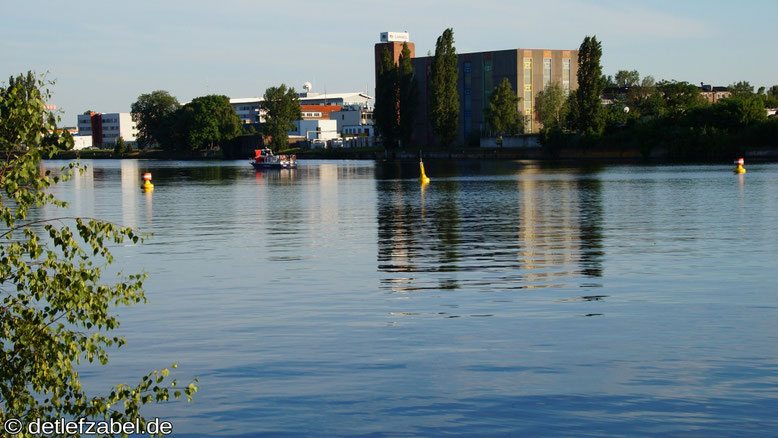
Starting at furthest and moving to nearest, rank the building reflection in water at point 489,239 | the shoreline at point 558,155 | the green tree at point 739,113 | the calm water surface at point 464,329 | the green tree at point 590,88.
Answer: the green tree at point 590,88 < the shoreline at point 558,155 < the green tree at point 739,113 < the building reflection in water at point 489,239 < the calm water surface at point 464,329

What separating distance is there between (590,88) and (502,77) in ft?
123

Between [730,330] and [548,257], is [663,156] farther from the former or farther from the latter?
[730,330]

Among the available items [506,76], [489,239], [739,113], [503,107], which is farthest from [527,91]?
[489,239]

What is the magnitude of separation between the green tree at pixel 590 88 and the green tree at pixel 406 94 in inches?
1420

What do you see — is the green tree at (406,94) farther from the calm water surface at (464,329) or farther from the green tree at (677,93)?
the calm water surface at (464,329)

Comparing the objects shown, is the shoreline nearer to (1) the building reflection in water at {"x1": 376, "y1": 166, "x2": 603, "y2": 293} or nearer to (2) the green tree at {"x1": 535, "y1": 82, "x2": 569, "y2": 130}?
(2) the green tree at {"x1": 535, "y1": 82, "x2": 569, "y2": 130}

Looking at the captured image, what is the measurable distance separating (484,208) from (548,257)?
22.5m

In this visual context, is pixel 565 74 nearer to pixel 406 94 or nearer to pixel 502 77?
pixel 502 77

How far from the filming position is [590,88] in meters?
134

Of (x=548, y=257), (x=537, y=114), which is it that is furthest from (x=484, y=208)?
(x=537, y=114)

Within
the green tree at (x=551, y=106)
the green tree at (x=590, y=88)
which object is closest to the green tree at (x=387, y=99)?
the green tree at (x=551, y=106)

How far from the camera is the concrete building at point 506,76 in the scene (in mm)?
167875

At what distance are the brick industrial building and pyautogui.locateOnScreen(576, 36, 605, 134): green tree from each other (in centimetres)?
2837

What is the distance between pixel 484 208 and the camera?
1983 inches
